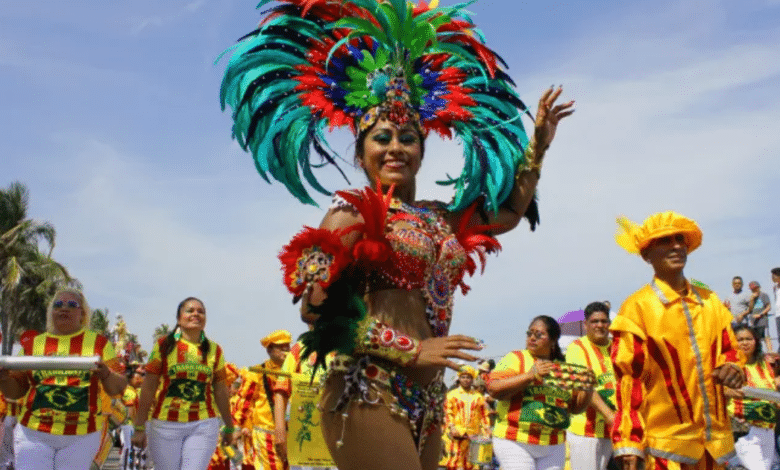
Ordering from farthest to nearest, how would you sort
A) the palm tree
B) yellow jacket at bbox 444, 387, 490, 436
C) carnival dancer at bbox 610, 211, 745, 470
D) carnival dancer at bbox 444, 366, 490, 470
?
the palm tree, yellow jacket at bbox 444, 387, 490, 436, carnival dancer at bbox 444, 366, 490, 470, carnival dancer at bbox 610, 211, 745, 470

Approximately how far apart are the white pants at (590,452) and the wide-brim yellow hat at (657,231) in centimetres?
383

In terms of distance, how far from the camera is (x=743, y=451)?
11391 millimetres

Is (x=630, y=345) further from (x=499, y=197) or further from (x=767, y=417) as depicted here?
(x=767, y=417)

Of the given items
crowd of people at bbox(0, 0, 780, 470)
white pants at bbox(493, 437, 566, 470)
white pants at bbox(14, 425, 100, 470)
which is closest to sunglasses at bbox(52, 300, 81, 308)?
white pants at bbox(14, 425, 100, 470)

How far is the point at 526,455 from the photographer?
8633 mm

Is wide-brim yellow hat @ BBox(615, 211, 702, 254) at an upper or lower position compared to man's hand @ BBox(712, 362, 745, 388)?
upper

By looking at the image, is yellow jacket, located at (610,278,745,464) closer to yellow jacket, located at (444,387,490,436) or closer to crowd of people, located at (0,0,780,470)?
crowd of people, located at (0,0,780,470)

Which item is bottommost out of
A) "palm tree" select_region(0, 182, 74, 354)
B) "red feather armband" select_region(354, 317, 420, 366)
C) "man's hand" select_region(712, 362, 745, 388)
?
"red feather armband" select_region(354, 317, 420, 366)

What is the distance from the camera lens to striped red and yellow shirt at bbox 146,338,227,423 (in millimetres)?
9328

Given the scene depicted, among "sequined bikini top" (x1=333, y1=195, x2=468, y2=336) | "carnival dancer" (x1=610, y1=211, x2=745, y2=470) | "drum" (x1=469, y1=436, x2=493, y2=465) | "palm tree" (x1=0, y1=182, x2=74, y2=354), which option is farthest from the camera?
"palm tree" (x1=0, y1=182, x2=74, y2=354)

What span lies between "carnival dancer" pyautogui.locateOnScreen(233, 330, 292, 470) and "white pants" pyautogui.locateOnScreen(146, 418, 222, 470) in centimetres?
144

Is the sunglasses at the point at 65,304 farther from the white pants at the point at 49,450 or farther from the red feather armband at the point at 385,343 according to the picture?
the red feather armband at the point at 385,343

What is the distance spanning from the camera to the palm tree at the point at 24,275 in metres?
41.1

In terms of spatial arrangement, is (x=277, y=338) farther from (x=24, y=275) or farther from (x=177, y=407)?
(x=24, y=275)
